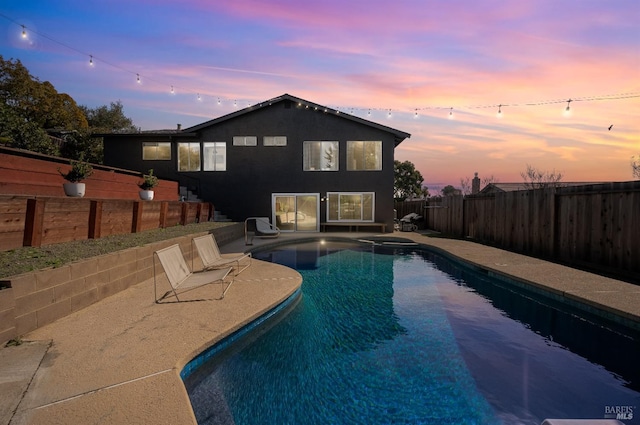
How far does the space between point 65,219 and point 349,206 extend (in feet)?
44.3

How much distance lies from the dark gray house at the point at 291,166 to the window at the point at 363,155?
0.05 meters

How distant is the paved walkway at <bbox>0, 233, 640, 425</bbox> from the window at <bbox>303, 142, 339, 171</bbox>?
1204cm

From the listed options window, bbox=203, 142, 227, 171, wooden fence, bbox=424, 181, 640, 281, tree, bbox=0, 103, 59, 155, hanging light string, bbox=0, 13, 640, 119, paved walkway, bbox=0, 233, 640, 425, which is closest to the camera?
paved walkway, bbox=0, 233, 640, 425

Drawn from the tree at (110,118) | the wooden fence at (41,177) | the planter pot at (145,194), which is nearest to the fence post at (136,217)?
the wooden fence at (41,177)

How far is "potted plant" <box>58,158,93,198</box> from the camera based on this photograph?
25.8ft

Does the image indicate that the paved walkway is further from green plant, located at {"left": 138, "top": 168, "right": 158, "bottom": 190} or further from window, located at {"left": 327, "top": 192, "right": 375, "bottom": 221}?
window, located at {"left": 327, "top": 192, "right": 375, "bottom": 221}

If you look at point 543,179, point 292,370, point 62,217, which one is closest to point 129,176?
point 62,217

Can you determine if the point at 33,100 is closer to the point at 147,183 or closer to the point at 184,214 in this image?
the point at 147,183

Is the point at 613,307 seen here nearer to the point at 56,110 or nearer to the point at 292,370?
the point at 292,370

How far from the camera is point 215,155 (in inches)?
715

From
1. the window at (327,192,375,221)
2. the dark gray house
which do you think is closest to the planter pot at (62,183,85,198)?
the dark gray house

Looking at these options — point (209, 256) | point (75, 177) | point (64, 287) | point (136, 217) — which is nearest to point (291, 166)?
point (136, 217)

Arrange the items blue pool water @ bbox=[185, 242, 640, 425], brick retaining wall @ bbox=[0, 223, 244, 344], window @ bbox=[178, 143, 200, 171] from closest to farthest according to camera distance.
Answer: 1. blue pool water @ bbox=[185, 242, 640, 425]
2. brick retaining wall @ bbox=[0, 223, 244, 344]
3. window @ bbox=[178, 143, 200, 171]

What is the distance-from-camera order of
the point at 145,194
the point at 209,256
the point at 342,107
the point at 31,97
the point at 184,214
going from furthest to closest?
1. the point at 31,97
2. the point at 342,107
3. the point at 184,214
4. the point at 145,194
5. the point at 209,256
